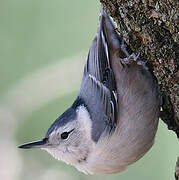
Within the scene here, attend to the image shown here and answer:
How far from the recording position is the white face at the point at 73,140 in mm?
3490

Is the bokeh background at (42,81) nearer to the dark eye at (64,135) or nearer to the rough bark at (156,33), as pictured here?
the dark eye at (64,135)

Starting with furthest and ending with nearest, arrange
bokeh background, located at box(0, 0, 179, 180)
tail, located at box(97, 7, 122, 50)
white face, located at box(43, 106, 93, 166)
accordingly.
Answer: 1. bokeh background, located at box(0, 0, 179, 180)
2. white face, located at box(43, 106, 93, 166)
3. tail, located at box(97, 7, 122, 50)

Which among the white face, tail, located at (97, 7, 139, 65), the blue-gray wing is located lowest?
the white face

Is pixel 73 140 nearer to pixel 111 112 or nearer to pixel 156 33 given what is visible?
pixel 111 112

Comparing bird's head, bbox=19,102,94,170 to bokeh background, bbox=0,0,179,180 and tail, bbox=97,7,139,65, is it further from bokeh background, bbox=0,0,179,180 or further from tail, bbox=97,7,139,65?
→ bokeh background, bbox=0,0,179,180

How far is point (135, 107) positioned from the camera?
320 centimetres

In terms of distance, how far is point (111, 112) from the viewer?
3.24 meters

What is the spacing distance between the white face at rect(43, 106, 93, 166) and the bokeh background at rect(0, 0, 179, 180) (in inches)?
36.2

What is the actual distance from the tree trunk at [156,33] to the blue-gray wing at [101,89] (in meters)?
0.40

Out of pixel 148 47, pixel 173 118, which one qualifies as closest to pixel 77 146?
pixel 173 118

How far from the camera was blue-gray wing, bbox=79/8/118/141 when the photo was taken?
10.7 ft

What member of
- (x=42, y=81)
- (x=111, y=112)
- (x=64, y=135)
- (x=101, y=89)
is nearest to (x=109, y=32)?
(x=101, y=89)

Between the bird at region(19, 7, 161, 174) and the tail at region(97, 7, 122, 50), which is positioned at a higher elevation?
the tail at region(97, 7, 122, 50)

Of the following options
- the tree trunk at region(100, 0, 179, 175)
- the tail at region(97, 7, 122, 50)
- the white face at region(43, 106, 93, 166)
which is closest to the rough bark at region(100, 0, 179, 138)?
the tree trunk at region(100, 0, 179, 175)
